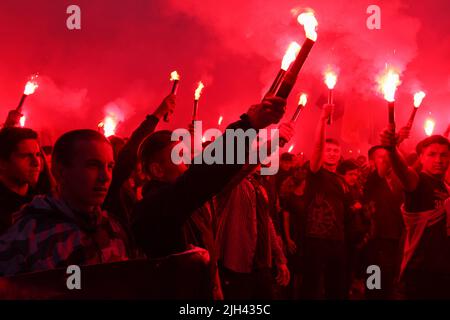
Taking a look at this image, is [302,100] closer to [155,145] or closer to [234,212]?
[234,212]

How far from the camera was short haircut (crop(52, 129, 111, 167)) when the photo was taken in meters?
2.04

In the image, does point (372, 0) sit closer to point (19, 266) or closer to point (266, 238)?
point (266, 238)

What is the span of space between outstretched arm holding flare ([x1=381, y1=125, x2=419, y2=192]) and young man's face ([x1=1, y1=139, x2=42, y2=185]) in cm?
275

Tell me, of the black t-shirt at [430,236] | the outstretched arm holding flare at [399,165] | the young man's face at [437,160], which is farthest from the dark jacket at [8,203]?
the young man's face at [437,160]

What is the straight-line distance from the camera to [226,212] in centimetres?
399

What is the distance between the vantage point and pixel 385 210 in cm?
554

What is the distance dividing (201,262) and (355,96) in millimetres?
9425

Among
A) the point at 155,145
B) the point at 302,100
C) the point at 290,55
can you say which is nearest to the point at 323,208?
the point at 302,100

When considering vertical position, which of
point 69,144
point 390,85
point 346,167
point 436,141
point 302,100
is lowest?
point 69,144

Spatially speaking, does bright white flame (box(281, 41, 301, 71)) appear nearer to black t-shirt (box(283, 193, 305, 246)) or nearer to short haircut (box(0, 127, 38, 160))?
short haircut (box(0, 127, 38, 160))

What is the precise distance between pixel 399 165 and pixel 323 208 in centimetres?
145

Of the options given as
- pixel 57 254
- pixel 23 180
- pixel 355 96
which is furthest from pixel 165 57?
pixel 57 254

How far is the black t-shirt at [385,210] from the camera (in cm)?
549

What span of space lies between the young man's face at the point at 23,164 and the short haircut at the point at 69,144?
1229 millimetres
